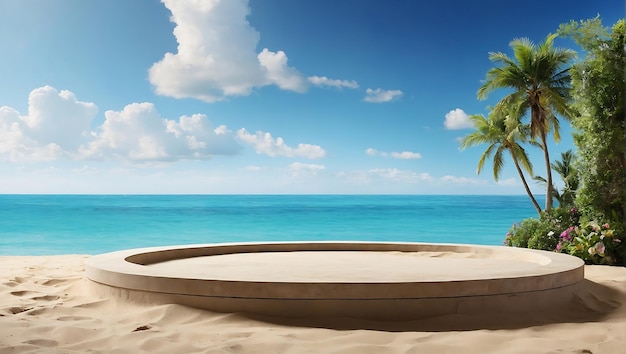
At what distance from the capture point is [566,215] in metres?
11.1

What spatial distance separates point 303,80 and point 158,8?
1927 centimetres

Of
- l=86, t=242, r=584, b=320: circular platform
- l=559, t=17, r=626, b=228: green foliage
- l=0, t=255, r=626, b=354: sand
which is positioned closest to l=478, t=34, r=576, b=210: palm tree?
l=559, t=17, r=626, b=228: green foliage

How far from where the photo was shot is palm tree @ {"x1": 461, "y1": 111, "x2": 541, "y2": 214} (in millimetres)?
18256

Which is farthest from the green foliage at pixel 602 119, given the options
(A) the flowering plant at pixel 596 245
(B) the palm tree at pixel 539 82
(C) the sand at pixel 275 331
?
(B) the palm tree at pixel 539 82

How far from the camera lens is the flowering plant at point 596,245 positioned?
8469 mm

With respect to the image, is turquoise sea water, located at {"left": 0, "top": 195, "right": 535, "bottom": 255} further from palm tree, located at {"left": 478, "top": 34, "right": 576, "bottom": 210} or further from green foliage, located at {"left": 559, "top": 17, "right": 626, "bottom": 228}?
green foliage, located at {"left": 559, "top": 17, "right": 626, "bottom": 228}

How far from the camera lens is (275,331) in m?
3.58

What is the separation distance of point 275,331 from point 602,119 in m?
8.00

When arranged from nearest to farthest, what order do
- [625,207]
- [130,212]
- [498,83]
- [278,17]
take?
[625,207], [498,83], [278,17], [130,212]

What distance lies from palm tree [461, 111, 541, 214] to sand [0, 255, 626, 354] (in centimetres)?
1423

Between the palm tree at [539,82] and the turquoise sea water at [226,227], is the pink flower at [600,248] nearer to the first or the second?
the palm tree at [539,82]

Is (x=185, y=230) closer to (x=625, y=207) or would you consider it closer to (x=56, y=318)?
(x=625, y=207)

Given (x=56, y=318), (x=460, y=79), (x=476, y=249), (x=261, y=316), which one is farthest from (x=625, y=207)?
(x=460, y=79)

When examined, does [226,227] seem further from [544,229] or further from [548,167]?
[544,229]
